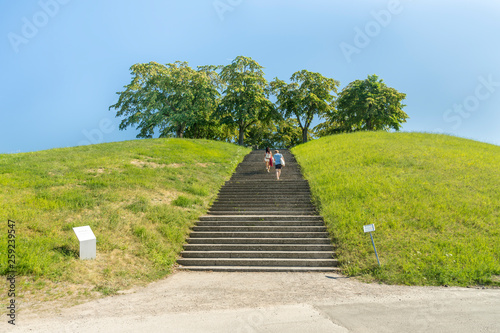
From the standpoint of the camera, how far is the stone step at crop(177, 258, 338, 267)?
36.8 feet

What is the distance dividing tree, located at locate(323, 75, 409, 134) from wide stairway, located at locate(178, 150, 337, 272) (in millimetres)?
31056

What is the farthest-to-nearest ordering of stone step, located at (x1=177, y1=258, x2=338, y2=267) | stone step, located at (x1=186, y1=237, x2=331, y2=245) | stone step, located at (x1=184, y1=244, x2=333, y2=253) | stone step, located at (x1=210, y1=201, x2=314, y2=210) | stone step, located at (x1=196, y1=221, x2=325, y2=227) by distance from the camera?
stone step, located at (x1=210, y1=201, x2=314, y2=210), stone step, located at (x1=196, y1=221, x2=325, y2=227), stone step, located at (x1=186, y1=237, x2=331, y2=245), stone step, located at (x1=184, y1=244, x2=333, y2=253), stone step, located at (x1=177, y1=258, x2=338, y2=267)

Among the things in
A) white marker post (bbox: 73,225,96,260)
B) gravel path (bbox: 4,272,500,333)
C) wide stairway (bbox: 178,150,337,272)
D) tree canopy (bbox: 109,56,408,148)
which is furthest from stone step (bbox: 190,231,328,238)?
tree canopy (bbox: 109,56,408,148)

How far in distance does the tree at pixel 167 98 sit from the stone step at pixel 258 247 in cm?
3123

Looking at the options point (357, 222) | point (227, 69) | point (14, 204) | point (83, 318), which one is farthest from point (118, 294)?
point (227, 69)

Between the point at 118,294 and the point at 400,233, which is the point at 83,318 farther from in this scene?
the point at 400,233

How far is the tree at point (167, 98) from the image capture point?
42406 mm

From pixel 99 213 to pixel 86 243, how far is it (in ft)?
10.1

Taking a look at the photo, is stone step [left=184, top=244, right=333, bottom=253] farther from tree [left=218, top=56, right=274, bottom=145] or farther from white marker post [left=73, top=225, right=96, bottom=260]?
tree [left=218, top=56, right=274, bottom=145]

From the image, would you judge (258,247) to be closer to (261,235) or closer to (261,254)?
(261,254)

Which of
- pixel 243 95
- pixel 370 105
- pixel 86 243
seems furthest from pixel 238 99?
pixel 86 243

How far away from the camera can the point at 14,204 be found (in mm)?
11719

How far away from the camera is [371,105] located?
150 ft

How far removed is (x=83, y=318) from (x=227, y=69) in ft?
137
